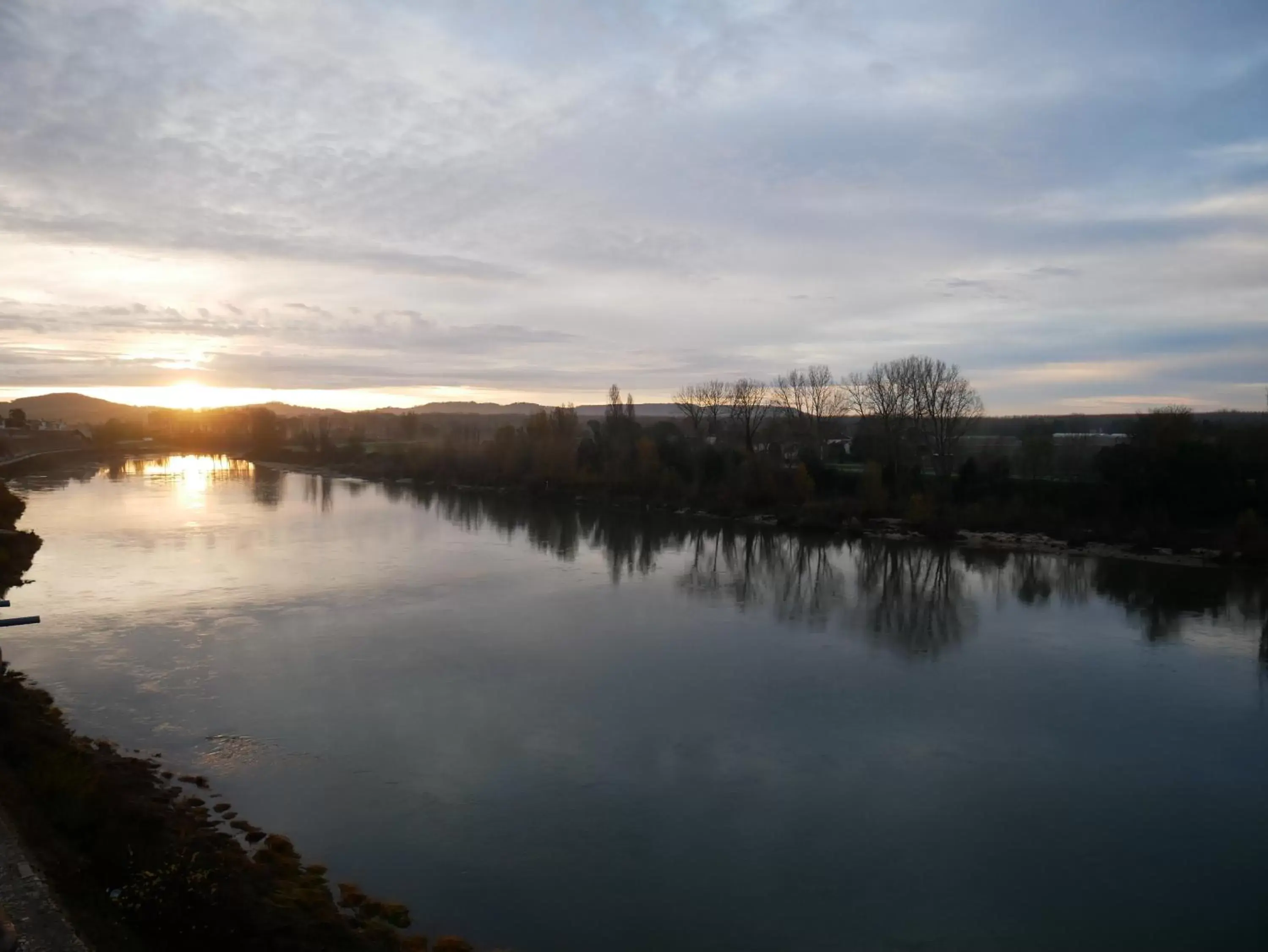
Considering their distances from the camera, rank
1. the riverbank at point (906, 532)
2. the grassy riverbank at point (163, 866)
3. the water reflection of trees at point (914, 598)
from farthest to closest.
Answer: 1. the riverbank at point (906, 532)
2. the water reflection of trees at point (914, 598)
3. the grassy riverbank at point (163, 866)

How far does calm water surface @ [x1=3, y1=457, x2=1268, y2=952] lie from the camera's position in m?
4.38

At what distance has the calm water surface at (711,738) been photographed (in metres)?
4.38

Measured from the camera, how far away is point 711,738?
639 cm

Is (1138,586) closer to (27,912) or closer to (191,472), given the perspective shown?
(27,912)

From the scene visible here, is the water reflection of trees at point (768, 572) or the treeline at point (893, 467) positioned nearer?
the water reflection of trees at point (768, 572)

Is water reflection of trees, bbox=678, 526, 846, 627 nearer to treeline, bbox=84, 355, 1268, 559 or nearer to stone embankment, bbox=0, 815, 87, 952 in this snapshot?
treeline, bbox=84, 355, 1268, 559

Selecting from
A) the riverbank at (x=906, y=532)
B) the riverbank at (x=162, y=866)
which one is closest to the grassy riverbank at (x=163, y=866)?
the riverbank at (x=162, y=866)

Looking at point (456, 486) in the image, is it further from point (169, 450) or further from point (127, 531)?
point (169, 450)

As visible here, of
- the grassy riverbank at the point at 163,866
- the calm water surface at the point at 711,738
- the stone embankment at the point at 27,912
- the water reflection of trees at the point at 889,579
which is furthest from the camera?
the water reflection of trees at the point at 889,579

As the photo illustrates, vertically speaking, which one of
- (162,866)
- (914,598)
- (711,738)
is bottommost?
(711,738)

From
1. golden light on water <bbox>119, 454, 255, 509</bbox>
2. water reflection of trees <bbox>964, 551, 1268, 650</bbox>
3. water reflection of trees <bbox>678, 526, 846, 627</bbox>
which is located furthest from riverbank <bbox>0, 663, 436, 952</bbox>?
golden light on water <bbox>119, 454, 255, 509</bbox>

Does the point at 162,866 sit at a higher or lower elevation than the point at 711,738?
higher

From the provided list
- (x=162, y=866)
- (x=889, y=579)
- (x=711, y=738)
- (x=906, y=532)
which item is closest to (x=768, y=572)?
(x=889, y=579)

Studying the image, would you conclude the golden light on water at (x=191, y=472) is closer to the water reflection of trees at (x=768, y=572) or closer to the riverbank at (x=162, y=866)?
the water reflection of trees at (x=768, y=572)
